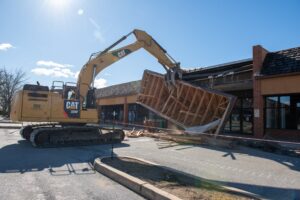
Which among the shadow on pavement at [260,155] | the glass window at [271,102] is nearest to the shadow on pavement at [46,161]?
the shadow on pavement at [260,155]

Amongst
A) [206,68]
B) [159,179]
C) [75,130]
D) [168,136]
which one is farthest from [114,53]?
[159,179]

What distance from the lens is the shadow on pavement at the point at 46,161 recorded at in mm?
→ 9312

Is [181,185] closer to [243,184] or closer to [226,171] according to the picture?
[243,184]

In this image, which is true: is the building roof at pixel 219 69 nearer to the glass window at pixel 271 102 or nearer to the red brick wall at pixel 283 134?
the glass window at pixel 271 102

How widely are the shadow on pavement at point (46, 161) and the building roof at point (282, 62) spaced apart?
451 inches

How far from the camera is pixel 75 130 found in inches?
629

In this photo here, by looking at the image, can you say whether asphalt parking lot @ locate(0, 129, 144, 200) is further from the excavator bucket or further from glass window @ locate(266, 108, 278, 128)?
glass window @ locate(266, 108, 278, 128)

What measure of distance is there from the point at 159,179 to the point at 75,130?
30.6ft

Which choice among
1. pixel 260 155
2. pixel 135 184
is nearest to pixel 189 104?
pixel 260 155

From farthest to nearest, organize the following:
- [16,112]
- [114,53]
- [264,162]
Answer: [114,53], [16,112], [264,162]

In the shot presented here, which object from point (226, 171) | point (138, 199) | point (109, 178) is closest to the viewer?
point (138, 199)

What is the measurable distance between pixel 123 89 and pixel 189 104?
1864 centimetres

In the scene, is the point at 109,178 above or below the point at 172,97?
below

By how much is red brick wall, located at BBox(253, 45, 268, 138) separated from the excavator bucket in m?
2.48
